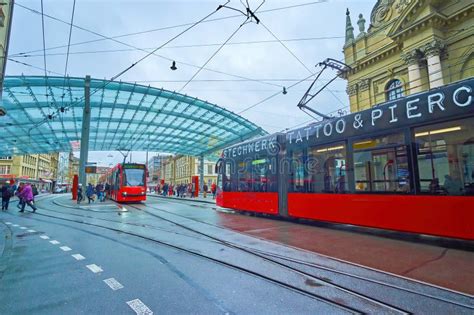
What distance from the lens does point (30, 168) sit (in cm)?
6575

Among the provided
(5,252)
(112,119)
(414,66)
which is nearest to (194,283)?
(5,252)

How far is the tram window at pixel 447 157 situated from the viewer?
245 inches

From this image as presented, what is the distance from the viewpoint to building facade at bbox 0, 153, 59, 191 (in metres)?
58.5

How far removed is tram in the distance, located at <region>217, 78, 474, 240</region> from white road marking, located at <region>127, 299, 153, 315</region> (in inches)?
259

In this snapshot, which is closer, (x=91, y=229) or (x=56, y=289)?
(x=56, y=289)

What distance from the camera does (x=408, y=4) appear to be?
18.5 meters

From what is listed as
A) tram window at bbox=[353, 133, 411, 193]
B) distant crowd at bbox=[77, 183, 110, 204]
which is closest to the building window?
distant crowd at bbox=[77, 183, 110, 204]

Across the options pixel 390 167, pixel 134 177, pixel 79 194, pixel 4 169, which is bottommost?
pixel 79 194

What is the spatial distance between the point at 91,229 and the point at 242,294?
779cm

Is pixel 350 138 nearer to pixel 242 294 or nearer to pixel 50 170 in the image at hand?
pixel 242 294

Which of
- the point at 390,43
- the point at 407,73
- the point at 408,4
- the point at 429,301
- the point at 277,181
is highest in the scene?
the point at 408,4

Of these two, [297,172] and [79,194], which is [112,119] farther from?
[297,172]

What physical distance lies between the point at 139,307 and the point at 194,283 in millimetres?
1016

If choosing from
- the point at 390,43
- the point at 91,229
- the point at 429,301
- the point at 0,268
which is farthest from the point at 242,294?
the point at 390,43
